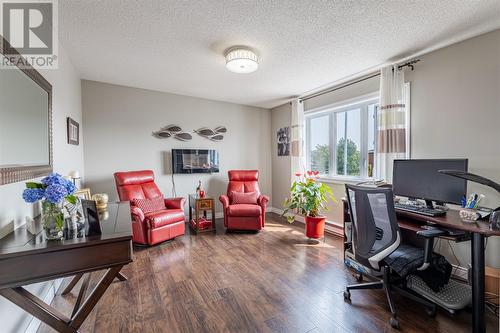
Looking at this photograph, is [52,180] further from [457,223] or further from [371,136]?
[371,136]

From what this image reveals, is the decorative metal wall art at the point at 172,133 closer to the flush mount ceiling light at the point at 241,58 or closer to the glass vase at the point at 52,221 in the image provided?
the flush mount ceiling light at the point at 241,58

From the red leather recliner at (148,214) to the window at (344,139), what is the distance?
2569mm

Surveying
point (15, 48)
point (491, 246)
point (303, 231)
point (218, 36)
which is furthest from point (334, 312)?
point (15, 48)

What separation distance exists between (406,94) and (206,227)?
3444 millimetres

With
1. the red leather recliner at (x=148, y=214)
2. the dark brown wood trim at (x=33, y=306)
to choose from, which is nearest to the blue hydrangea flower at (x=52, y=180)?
the dark brown wood trim at (x=33, y=306)

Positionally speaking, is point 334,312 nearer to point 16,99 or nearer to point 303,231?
point 303,231

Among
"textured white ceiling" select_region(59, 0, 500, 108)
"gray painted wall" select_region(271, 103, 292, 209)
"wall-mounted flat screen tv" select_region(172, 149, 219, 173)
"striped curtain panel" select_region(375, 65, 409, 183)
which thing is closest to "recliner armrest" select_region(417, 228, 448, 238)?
"striped curtain panel" select_region(375, 65, 409, 183)

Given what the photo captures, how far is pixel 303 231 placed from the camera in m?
3.83

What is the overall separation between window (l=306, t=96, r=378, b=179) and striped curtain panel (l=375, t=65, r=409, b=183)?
36 cm

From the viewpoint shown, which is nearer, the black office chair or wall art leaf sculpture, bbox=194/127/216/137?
the black office chair

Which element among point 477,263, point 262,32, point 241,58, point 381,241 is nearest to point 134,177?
point 241,58

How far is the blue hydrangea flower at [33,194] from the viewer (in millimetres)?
1208

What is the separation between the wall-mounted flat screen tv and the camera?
13.7 feet

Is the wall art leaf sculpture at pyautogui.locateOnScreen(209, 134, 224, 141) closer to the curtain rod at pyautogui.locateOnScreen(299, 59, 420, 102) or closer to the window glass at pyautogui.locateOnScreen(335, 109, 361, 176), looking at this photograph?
the curtain rod at pyautogui.locateOnScreen(299, 59, 420, 102)
